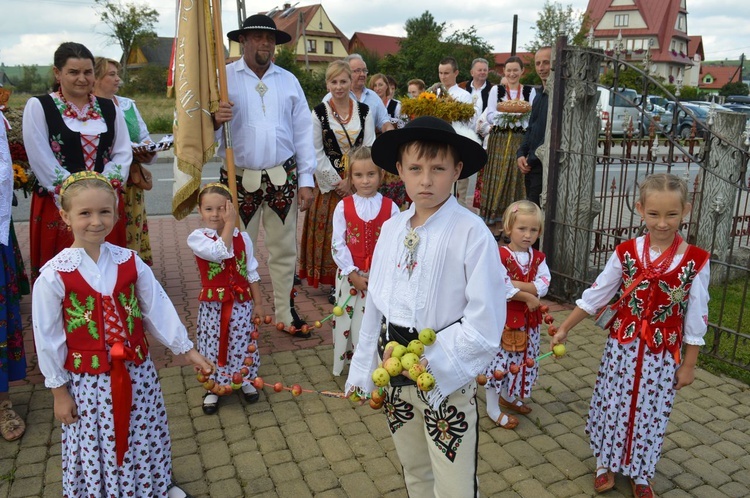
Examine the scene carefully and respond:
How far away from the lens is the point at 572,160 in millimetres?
5832

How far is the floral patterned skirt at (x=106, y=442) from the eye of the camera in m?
2.77

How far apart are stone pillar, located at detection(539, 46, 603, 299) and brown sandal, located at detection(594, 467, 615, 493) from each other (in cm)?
279

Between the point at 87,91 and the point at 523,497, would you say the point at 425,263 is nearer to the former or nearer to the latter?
the point at 523,497

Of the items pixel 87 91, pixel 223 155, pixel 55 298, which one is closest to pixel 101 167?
pixel 87 91

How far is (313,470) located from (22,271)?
305cm

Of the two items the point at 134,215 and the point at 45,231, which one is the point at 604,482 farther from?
the point at 134,215

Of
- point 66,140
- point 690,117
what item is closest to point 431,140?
point 66,140

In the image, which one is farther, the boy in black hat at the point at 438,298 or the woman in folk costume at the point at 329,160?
the woman in folk costume at the point at 329,160

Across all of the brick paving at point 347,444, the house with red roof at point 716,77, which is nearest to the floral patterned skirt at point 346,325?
the brick paving at point 347,444

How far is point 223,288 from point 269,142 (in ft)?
4.69

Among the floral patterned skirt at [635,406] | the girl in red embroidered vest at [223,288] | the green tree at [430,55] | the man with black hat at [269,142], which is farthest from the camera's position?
the green tree at [430,55]

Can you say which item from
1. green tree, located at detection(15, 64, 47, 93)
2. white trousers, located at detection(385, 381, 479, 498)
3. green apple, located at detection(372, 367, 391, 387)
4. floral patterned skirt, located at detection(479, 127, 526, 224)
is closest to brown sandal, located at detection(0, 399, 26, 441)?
white trousers, located at detection(385, 381, 479, 498)

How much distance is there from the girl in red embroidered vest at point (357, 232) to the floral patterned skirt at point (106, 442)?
1.74 m

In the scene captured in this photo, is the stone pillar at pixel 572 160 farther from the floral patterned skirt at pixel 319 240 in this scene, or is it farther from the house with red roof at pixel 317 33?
the house with red roof at pixel 317 33
